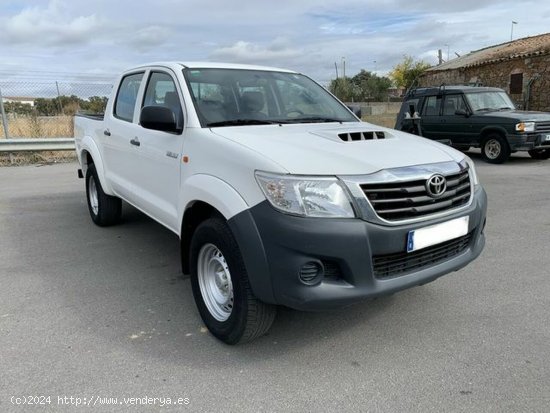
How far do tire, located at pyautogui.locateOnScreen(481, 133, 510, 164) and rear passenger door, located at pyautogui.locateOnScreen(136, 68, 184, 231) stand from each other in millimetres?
9823

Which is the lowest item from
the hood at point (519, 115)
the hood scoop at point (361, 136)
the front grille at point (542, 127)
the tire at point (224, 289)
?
the tire at point (224, 289)

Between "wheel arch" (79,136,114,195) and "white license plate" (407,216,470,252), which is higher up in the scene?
"wheel arch" (79,136,114,195)

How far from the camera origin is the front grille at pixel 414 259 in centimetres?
283

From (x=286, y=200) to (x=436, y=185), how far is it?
964 millimetres

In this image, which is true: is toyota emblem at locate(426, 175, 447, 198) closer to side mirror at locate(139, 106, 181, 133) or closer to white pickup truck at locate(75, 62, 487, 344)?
white pickup truck at locate(75, 62, 487, 344)

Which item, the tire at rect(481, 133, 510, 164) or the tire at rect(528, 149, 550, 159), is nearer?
the tire at rect(481, 133, 510, 164)

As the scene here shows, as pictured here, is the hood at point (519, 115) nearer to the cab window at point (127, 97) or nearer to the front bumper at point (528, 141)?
the front bumper at point (528, 141)

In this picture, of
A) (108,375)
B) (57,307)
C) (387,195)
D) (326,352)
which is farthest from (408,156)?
(57,307)

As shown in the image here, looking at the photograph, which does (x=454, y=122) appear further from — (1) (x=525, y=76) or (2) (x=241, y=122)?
(1) (x=525, y=76)

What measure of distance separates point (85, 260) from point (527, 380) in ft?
13.3

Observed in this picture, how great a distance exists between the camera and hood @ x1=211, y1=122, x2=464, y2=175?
279cm

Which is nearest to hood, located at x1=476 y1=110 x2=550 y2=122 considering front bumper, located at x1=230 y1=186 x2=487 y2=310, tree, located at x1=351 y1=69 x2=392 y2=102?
front bumper, located at x1=230 y1=186 x2=487 y2=310

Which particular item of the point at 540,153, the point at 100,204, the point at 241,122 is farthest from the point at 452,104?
the point at 241,122

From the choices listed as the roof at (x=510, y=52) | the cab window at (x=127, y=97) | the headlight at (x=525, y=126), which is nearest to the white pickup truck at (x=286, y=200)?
the cab window at (x=127, y=97)
